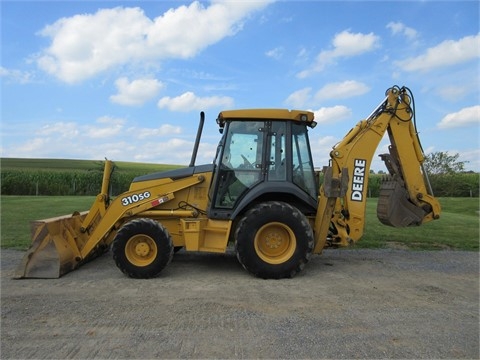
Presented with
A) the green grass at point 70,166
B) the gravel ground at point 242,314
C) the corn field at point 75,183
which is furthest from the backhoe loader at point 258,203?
the green grass at point 70,166

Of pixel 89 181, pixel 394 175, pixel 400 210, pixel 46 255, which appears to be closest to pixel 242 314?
pixel 46 255

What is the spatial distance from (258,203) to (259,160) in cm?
74

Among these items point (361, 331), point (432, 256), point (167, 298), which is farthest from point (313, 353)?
point (432, 256)

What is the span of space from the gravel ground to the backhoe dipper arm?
85 cm

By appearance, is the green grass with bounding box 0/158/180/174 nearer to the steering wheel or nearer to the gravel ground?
the steering wheel

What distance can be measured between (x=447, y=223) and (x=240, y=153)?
10149mm

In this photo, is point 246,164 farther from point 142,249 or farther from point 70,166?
point 70,166

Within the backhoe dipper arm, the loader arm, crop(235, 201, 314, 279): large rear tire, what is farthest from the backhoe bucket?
the loader arm

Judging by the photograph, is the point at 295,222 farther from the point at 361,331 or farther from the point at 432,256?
the point at 432,256

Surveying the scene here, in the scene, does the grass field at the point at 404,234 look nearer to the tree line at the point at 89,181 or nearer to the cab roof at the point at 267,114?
the cab roof at the point at 267,114

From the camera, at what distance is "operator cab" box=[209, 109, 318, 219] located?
24.0ft

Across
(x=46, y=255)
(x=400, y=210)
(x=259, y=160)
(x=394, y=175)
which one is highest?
(x=259, y=160)

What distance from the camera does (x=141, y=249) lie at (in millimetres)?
7090

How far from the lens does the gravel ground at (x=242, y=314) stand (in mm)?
4082
